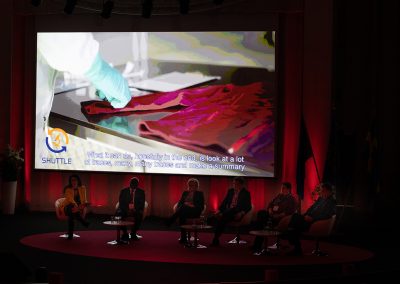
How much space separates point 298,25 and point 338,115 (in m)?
1.61

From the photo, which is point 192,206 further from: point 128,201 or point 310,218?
point 310,218

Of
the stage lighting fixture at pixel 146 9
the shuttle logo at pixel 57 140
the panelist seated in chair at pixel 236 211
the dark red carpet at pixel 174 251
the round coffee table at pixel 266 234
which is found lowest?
the dark red carpet at pixel 174 251

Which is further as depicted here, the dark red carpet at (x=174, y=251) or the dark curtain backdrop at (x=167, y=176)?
the dark curtain backdrop at (x=167, y=176)

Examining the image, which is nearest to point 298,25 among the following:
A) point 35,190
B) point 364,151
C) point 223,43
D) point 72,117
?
point 223,43

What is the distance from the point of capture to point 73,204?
9.16 m

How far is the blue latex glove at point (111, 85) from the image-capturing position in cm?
1146

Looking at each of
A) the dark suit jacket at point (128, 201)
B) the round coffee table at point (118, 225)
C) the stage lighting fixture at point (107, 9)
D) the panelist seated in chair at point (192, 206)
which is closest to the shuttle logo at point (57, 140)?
the stage lighting fixture at point (107, 9)

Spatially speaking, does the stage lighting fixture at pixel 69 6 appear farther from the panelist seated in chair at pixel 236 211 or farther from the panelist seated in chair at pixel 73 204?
the panelist seated in chair at pixel 236 211

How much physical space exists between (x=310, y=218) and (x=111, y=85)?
4575 millimetres

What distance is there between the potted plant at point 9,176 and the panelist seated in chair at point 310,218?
17.5ft

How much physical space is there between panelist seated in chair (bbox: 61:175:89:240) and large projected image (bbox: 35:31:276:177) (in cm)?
218

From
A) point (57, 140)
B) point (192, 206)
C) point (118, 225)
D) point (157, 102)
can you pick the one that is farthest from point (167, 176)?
point (118, 225)

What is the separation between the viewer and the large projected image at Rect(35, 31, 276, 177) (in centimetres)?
1107

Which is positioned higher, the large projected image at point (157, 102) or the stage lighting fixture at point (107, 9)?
the stage lighting fixture at point (107, 9)
